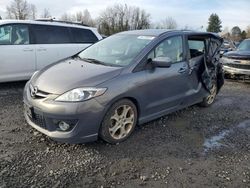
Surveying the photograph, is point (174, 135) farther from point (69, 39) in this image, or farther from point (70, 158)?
point (69, 39)

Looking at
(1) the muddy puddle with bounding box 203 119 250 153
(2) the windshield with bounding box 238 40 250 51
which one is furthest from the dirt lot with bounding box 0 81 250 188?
(2) the windshield with bounding box 238 40 250 51

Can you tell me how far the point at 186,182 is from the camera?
361 centimetres

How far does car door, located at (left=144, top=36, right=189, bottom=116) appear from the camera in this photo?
4848 mm

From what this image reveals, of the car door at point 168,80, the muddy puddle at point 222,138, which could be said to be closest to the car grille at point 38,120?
the car door at point 168,80

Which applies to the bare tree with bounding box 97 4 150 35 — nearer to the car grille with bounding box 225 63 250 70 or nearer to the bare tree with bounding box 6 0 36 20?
the bare tree with bounding box 6 0 36 20

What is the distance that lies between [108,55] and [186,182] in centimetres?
247

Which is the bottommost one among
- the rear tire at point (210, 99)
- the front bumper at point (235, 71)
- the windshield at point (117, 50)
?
the rear tire at point (210, 99)

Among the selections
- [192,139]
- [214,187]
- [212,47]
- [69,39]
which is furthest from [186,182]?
[69,39]

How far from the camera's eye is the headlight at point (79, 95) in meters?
3.95

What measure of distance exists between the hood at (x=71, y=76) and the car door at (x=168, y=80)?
0.71 m

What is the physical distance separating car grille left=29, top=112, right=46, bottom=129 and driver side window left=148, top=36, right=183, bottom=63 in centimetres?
192

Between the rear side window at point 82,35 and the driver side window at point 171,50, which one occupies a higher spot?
the rear side window at point 82,35

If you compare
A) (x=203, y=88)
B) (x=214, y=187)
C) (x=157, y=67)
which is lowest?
(x=214, y=187)

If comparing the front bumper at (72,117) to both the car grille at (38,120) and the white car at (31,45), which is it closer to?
the car grille at (38,120)
